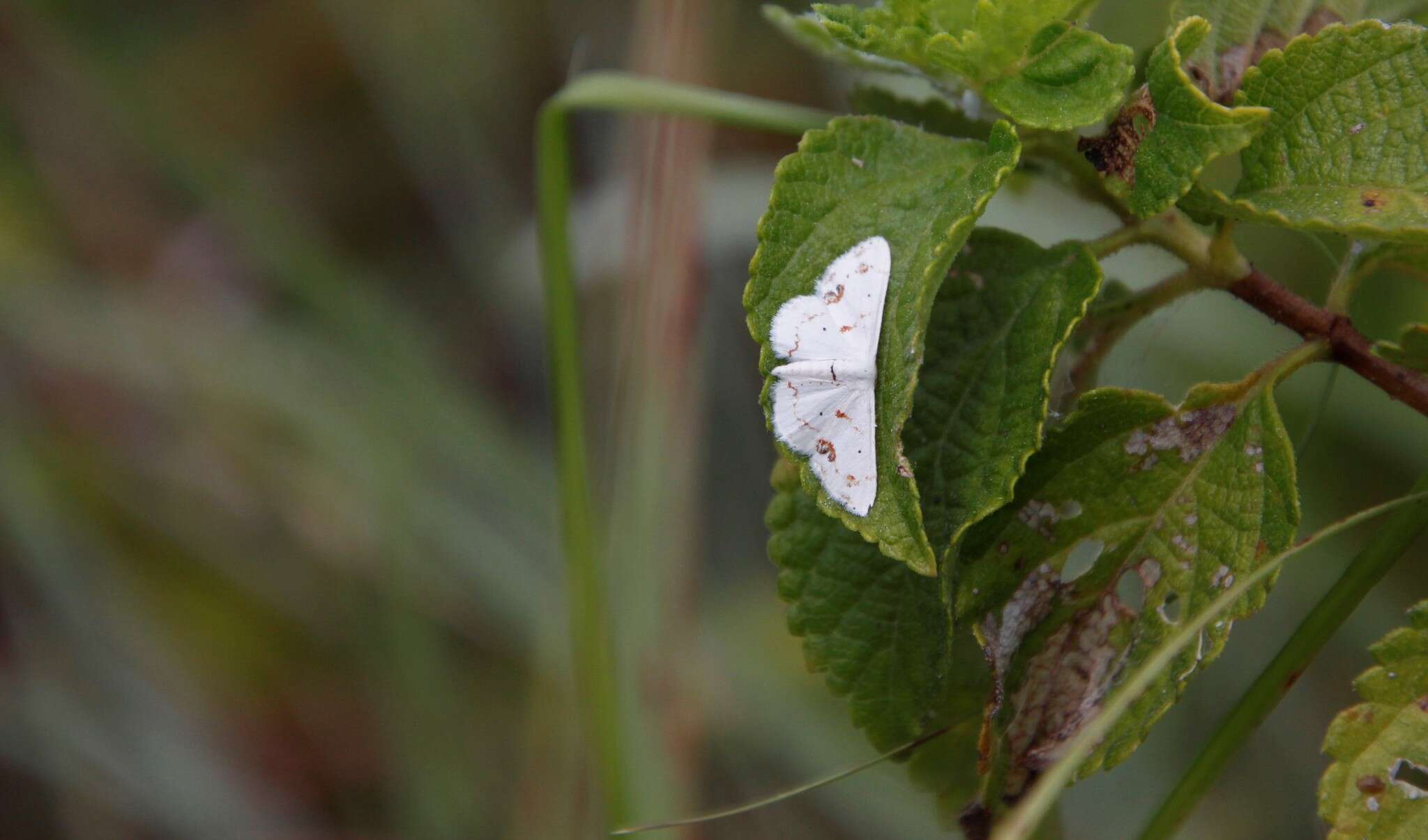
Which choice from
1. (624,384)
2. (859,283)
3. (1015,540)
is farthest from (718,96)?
(624,384)

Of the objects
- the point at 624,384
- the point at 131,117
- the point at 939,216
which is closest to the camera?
the point at 939,216

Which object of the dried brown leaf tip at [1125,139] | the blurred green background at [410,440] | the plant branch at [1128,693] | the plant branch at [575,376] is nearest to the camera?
the plant branch at [1128,693]

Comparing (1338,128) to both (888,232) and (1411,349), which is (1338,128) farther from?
(888,232)

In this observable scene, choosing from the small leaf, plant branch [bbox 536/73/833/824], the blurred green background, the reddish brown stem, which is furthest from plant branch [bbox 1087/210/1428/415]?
the blurred green background

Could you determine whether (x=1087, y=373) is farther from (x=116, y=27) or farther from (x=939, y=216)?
(x=116, y=27)

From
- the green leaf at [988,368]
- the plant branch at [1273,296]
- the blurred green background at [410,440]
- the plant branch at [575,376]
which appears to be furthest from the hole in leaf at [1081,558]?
the blurred green background at [410,440]

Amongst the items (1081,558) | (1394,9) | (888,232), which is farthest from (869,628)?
(1394,9)

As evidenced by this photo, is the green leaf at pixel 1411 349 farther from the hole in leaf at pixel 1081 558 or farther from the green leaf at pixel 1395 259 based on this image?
the hole in leaf at pixel 1081 558
